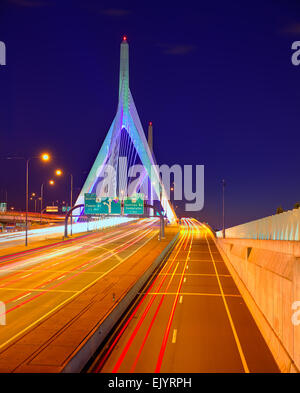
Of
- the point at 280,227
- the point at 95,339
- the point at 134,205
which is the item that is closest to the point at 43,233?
the point at 134,205

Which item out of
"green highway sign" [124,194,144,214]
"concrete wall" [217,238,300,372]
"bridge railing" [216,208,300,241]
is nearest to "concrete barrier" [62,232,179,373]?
"concrete wall" [217,238,300,372]

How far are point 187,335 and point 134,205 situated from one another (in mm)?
40233

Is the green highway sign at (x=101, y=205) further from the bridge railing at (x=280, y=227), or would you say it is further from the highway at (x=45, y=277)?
the bridge railing at (x=280, y=227)

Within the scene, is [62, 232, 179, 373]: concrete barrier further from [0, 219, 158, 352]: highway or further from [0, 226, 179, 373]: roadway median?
[0, 219, 158, 352]: highway

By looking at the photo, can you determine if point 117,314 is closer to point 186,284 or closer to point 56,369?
point 56,369

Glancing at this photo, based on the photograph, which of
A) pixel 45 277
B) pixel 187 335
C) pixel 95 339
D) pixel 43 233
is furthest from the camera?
pixel 43 233

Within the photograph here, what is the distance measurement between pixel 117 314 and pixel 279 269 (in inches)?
303

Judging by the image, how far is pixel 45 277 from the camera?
29594 mm

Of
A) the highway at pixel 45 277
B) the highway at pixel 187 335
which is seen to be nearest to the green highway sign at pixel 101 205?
the highway at pixel 45 277

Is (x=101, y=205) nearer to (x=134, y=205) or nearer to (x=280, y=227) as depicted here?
(x=134, y=205)

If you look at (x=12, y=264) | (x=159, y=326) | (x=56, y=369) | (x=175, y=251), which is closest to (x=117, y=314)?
(x=159, y=326)

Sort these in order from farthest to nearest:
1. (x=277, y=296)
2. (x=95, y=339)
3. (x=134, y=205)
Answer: (x=134, y=205) → (x=95, y=339) → (x=277, y=296)

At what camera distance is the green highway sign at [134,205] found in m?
57.0

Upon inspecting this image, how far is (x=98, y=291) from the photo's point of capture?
944 inches
